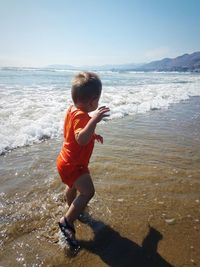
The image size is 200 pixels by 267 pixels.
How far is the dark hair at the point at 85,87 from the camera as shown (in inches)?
110

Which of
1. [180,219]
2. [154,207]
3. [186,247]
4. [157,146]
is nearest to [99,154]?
[157,146]

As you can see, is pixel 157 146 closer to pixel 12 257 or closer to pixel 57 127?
pixel 57 127

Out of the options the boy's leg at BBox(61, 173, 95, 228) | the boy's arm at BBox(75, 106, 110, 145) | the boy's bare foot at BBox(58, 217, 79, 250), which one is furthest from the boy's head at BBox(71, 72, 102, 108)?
the boy's bare foot at BBox(58, 217, 79, 250)

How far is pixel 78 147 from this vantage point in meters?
2.92

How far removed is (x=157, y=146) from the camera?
5.94 m

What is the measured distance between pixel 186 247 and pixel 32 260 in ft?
4.72

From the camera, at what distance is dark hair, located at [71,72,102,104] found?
9.16ft

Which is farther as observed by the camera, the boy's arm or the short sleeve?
the short sleeve

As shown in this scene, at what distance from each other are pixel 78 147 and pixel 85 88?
0.60 m

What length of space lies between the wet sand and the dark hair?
1.39 metres

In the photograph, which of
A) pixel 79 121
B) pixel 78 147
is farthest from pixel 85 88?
pixel 78 147

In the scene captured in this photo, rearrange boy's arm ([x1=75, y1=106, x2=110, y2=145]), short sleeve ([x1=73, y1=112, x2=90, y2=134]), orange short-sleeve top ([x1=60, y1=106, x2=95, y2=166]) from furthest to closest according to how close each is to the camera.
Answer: orange short-sleeve top ([x1=60, y1=106, x2=95, y2=166])
short sleeve ([x1=73, y1=112, x2=90, y2=134])
boy's arm ([x1=75, y1=106, x2=110, y2=145])

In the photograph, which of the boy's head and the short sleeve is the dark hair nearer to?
the boy's head

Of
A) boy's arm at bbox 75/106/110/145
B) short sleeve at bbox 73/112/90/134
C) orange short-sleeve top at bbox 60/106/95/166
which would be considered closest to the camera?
boy's arm at bbox 75/106/110/145
